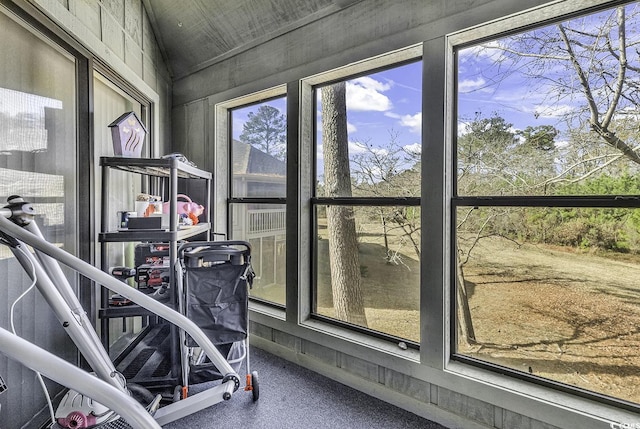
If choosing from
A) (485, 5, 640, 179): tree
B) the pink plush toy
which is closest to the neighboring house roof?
the pink plush toy

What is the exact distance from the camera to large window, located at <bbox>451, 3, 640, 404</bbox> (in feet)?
5.26

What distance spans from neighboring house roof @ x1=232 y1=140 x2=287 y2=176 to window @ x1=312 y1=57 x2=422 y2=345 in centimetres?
46

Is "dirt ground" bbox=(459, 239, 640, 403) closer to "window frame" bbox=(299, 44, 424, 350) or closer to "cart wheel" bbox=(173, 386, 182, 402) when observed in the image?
"window frame" bbox=(299, 44, 424, 350)

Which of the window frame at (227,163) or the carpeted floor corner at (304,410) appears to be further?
the window frame at (227,163)

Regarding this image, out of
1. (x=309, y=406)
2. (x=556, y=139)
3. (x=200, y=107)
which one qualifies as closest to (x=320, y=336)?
(x=309, y=406)

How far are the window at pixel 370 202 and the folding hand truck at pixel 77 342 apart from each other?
1.09 meters

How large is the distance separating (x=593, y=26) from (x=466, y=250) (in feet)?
4.34

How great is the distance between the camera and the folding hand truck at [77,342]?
3.23 ft

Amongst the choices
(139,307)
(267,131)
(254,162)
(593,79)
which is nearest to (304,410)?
(139,307)

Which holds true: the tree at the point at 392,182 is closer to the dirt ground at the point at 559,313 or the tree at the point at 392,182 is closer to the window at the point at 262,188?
the dirt ground at the point at 559,313

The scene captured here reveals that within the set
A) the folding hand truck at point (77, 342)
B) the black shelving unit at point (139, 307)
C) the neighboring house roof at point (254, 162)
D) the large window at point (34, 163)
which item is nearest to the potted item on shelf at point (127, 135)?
the black shelving unit at point (139, 307)

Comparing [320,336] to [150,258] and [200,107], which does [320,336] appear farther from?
[200,107]

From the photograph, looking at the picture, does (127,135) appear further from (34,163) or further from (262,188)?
(262,188)

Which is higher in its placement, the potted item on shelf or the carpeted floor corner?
the potted item on shelf
